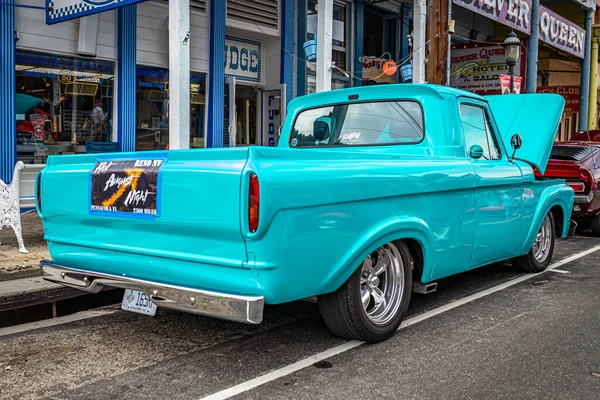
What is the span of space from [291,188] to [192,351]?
60.8 inches

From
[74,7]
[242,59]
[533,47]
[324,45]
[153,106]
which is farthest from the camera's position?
[533,47]

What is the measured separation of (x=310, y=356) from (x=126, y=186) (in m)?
1.65

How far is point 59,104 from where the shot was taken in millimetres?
10781

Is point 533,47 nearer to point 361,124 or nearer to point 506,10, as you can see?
point 506,10

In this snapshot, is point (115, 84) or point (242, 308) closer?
point (242, 308)

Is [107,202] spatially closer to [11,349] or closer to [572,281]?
[11,349]

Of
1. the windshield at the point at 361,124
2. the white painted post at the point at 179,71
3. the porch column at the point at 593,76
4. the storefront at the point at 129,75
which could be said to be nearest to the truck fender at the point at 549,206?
the windshield at the point at 361,124

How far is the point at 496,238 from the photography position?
5.52m

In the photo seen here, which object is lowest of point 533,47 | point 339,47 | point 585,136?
point 585,136

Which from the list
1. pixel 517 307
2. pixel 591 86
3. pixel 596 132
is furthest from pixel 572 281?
pixel 591 86

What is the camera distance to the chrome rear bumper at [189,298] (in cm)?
333

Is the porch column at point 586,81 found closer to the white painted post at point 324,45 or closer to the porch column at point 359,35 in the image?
the porch column at point 359,35

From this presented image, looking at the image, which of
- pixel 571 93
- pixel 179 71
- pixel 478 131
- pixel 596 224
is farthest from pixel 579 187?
pixel 571 93

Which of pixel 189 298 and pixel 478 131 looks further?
pixel 478 131
